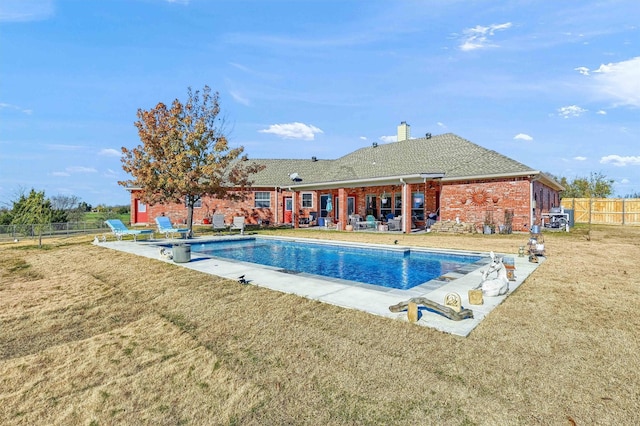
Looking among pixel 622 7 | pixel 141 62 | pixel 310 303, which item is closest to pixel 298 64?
pixel 141 62

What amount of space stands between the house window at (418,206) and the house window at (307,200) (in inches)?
352

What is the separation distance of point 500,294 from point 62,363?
6979mm

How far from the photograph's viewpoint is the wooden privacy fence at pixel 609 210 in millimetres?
26750

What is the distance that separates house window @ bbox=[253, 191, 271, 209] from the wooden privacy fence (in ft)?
83.0

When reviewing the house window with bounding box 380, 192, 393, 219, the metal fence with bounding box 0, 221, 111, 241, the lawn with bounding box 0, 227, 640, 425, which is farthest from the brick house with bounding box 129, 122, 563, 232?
the lawn with bounding box 0, 227, 640, 425

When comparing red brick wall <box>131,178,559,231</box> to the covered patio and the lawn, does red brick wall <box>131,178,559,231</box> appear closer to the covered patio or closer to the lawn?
the covered patio

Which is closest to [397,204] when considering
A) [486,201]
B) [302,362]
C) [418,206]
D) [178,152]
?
[418,206]

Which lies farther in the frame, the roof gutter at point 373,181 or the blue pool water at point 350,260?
the roof gutter at point 373,181

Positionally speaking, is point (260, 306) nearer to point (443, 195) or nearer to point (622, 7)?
point (622, 7)

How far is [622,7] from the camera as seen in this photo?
10.6m

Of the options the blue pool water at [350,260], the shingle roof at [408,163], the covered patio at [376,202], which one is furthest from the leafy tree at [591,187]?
the blue pool water at [350,260]

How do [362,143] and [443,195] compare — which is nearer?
[443,195]

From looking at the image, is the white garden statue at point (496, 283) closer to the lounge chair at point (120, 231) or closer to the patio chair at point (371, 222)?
the lounge chair at point (120, 231)

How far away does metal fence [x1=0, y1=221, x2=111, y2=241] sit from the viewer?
1889 centimetres
